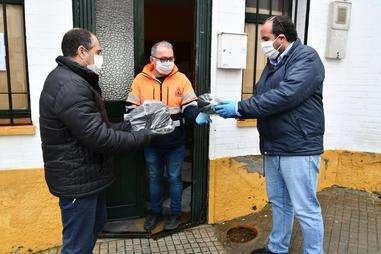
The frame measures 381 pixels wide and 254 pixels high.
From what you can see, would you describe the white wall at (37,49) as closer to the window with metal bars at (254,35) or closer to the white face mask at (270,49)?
the white face mask at (270,49)

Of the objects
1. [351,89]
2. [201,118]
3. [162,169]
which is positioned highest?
[351,89]

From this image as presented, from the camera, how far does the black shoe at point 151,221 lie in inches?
160

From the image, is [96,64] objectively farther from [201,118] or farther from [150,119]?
[201,118]

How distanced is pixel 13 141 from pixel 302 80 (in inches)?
101

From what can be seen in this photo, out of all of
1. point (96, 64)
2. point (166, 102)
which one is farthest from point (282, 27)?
→ point (96, 64)

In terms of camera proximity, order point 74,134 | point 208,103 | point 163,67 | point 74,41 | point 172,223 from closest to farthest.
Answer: point 74,134 < point 74,41 < point 208,103 < point 163,67 < point 172,223

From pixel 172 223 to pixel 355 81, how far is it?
2.89 metres

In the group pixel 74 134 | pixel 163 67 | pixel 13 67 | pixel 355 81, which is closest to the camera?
pixel 74 134

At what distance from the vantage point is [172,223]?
4074mm

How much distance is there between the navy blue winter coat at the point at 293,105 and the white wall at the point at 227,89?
40.1 inches

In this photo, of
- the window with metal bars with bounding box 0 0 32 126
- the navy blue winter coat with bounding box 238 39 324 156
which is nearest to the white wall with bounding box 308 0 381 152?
the navy blue winter coat with bounding box 238 39 324 156

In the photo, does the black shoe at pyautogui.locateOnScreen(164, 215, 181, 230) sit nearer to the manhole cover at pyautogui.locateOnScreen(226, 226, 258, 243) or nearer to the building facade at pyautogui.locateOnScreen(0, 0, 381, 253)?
the building facade at pyautogui.locateOnScreen(0, 0, 381, 253)

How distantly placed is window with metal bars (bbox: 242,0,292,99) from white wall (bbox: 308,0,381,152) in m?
0.55

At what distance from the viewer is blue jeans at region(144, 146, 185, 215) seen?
3.90 meters
